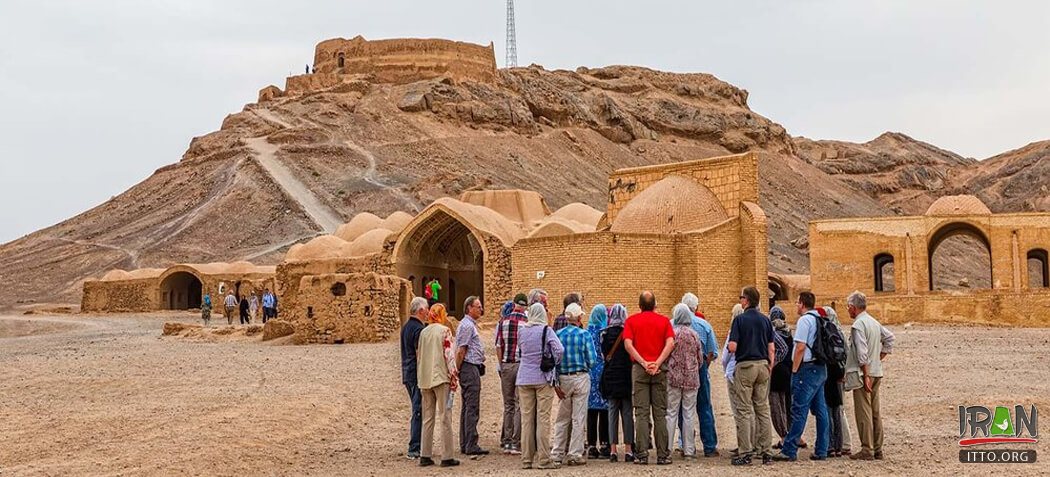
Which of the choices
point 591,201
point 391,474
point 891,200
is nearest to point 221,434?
point 391,474

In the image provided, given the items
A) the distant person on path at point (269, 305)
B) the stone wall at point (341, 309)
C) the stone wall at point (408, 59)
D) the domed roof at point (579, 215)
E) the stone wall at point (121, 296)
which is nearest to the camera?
the stone wall at point (341, 309)

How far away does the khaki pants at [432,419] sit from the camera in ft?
26.6

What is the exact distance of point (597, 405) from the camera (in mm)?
8359

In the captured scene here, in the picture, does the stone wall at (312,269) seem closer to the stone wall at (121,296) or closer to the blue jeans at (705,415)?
the stone wall at (121,296)

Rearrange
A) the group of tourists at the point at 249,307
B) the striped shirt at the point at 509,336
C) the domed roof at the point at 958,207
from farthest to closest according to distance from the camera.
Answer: the domed roof at the point at 958,207, the group of tourists at the point at 249,307, the striped shirt at the point at 509,336

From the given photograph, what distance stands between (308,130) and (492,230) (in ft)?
131

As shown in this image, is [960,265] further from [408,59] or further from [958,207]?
[408,59]

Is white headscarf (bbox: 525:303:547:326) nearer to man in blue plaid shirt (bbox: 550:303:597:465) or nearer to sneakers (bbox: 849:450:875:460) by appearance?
man in blue plaid shirt (bbox: 550:303:597:465)

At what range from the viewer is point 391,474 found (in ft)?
26.0

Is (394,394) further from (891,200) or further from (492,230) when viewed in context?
(891,200)

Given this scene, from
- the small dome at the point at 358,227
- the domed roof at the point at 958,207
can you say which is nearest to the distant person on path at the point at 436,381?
the domed roof at the point at 958,207

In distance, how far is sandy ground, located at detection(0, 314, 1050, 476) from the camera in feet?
26.1

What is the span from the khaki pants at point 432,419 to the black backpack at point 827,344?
287 centimetres

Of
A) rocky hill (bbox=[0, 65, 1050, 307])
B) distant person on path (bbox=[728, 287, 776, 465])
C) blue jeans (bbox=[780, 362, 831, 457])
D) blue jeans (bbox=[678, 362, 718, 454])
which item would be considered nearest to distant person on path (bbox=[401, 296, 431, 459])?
blue jeans (bbox=[678, 362, 718, 454])
